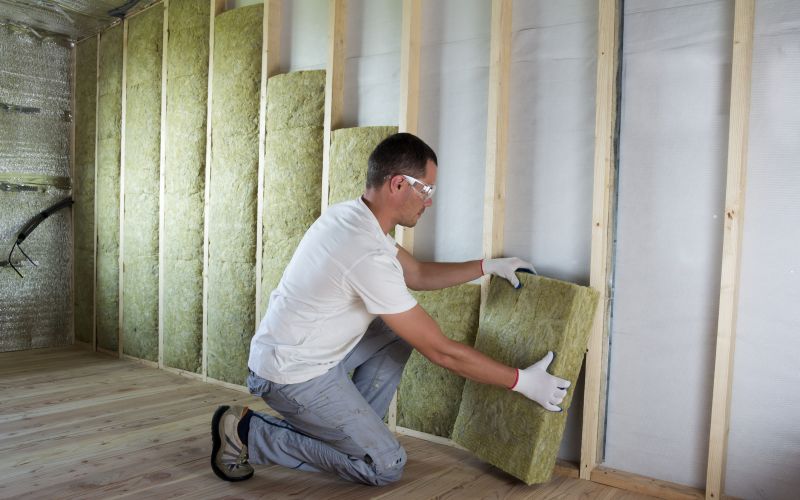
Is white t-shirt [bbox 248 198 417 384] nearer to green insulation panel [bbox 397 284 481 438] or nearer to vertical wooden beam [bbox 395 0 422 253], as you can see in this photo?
green insulation panel [bbox 397 284 481 438]

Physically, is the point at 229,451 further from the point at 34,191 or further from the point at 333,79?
the point at 34,191

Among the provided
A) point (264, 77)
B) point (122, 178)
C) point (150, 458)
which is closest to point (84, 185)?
point (122, 178)

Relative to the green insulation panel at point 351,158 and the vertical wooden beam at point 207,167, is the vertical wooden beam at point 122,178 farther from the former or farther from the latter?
the green insulation panel at point 351,158

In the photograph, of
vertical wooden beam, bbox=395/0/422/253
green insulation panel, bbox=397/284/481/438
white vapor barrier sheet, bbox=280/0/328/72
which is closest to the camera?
green insulation panel, bbox=397/284/481/438

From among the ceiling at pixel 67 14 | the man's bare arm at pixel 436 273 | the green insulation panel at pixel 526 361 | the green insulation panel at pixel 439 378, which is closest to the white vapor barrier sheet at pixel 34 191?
the ceiling at pixel 67 14

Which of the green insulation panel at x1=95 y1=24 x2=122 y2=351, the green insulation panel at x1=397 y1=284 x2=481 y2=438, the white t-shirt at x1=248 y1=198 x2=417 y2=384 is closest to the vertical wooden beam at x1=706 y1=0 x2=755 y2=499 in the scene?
the green insulation panel at x1=397 y1=284 x2=481 y2=438

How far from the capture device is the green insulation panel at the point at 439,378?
109 inches

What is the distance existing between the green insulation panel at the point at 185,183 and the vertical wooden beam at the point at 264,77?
0.57 metres

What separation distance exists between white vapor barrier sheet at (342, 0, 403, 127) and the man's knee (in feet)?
5.17

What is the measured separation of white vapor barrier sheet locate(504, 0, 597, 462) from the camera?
8.30 feet

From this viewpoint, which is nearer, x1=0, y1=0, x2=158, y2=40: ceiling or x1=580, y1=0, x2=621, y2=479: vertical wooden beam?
x1=580, y1=0, x2=621, y2=479: vertical wooden beam

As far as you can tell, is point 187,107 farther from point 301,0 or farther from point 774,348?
point 774,348

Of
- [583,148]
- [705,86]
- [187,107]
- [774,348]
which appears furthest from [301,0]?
[774,348]

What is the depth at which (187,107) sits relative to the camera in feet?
13.4
